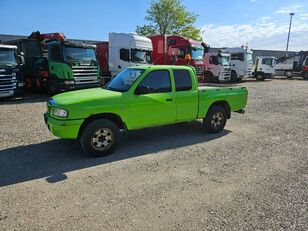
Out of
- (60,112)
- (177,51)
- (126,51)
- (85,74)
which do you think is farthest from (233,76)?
(60,112)

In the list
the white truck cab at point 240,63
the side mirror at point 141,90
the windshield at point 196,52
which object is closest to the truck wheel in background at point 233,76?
the white truck cab at point 240,63

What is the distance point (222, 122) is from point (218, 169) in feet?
9.31

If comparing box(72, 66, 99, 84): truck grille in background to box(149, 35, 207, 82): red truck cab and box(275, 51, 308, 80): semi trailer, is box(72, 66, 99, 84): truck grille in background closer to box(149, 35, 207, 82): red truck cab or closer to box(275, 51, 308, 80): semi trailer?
box(149, 35, 207, 82): red truck cab

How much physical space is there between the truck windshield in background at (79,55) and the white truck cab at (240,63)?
16.0m

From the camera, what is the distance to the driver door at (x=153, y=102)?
6383 mm

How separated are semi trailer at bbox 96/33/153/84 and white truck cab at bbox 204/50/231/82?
8016 mm

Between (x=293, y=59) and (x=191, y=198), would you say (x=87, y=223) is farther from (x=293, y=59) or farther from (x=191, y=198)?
(x=293, y=59)

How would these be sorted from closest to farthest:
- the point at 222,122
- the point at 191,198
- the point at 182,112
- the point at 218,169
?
the point at 191,198 → the point at 218,169 → the point at 182,112 → the point at 222,122

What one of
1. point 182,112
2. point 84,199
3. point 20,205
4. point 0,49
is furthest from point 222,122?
point 0,49

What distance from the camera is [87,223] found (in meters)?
3.71

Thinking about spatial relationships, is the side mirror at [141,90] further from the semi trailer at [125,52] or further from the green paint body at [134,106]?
the semi trailer at [125,52]

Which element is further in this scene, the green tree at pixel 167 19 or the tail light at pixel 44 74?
the green tree at pixel 167 19

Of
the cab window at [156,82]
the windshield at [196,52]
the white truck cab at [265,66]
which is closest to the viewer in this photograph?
the cab window at [156,82]

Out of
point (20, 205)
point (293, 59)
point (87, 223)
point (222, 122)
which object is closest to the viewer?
point (87, 223)
